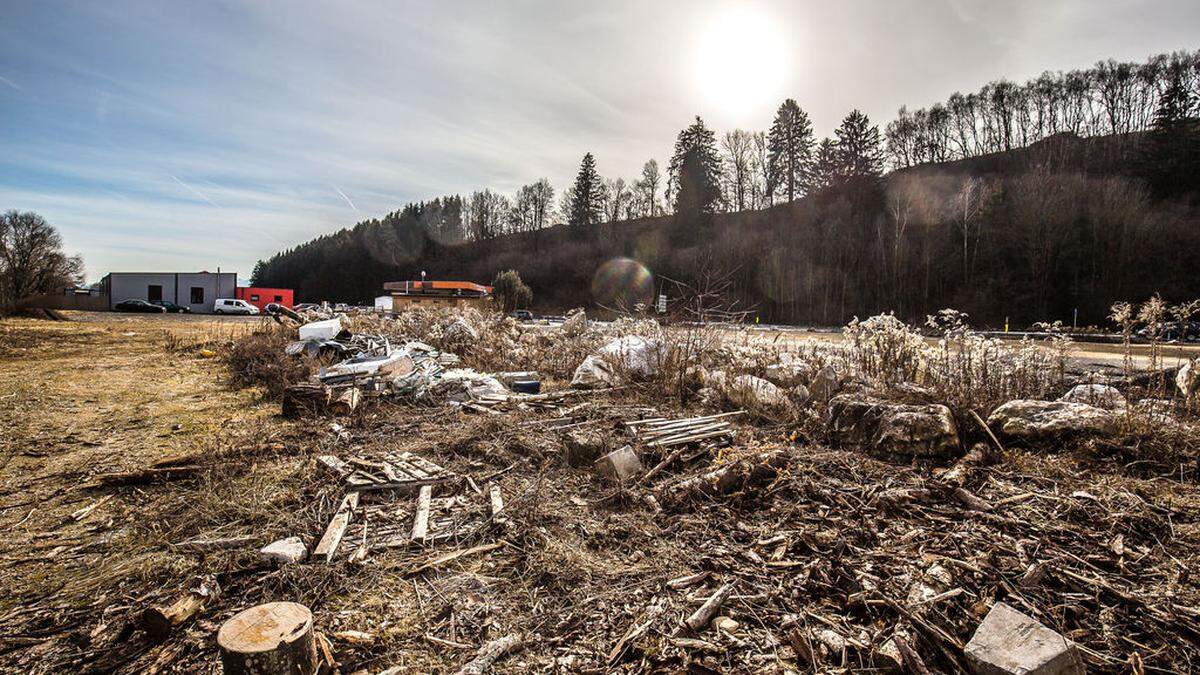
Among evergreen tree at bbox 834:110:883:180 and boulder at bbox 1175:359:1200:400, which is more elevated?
evergreen tree at bbox 834:110:883:180

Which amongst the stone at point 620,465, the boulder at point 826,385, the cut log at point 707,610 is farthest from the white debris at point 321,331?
the cut log at point 707,610

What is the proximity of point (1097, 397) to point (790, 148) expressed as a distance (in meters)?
58.2

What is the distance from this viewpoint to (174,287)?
1997 inches

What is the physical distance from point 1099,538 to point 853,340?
484cm

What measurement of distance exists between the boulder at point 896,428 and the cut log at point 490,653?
3.64m

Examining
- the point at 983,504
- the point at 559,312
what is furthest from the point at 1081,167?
the point at 983,504

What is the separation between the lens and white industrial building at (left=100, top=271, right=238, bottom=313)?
50.2 meters

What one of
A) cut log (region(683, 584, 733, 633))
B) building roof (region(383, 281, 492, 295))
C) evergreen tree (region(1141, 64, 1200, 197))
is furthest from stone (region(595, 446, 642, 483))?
evergreen tree (region(1141, 64, 1200, 197))

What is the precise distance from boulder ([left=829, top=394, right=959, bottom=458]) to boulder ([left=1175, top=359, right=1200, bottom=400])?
2841mm

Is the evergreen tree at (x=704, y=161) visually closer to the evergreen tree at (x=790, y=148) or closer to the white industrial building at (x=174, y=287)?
the evergreen tree at (x=790, y=148)

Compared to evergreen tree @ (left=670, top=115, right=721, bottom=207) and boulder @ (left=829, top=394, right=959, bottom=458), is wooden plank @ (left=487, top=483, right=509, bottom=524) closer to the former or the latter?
boulder @ (left=829, top=394, right=959, bottom=458)

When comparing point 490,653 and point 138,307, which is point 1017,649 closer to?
point 490,653

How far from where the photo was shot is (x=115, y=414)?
6660 millimetres

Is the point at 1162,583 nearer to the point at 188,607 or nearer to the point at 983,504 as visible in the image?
the point at 983,504
